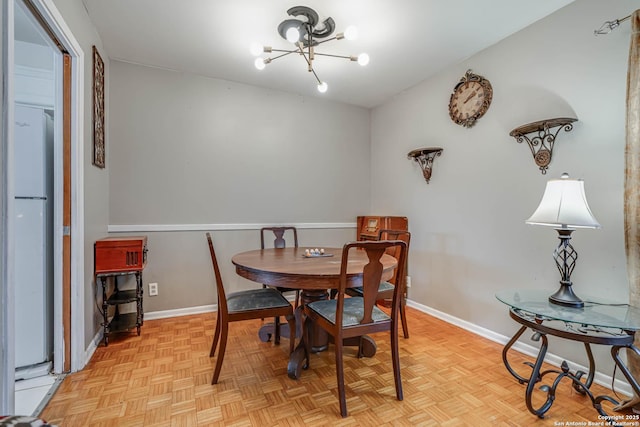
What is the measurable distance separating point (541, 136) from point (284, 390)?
246 centimetres

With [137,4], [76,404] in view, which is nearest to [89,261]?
[76,404]

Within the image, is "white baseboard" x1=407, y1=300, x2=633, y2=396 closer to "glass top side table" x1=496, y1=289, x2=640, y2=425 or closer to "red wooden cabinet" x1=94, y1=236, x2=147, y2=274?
"glass top side table" x1=496, y1=289, x2=640, y2=425

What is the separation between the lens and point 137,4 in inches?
80.8

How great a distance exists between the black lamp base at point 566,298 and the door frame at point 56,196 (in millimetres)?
2550

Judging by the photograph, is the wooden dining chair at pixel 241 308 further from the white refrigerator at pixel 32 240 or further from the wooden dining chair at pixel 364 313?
the white refrigerator at pixel 32 240

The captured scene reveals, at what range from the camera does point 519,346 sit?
2.29m

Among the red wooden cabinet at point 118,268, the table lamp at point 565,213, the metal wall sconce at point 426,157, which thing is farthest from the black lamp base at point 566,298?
the red wooden cabinet at point 118,268

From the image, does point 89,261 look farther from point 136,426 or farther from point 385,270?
Result: point 385,270

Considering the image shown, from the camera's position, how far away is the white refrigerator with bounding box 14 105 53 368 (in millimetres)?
1865

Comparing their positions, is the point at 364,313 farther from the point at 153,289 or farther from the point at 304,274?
the point at 153,289

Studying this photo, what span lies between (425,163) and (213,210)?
233 centimetres

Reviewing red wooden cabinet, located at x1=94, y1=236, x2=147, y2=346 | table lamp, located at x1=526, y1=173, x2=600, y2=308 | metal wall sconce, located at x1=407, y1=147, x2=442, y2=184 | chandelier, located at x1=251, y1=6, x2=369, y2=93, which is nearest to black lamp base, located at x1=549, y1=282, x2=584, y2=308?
table lamp, located at x1=526, y1=173, x2=600, y2=308

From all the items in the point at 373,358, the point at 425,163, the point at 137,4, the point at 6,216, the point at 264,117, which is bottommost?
the point at 373,358

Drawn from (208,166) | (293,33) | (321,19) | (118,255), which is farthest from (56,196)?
(321,19)
